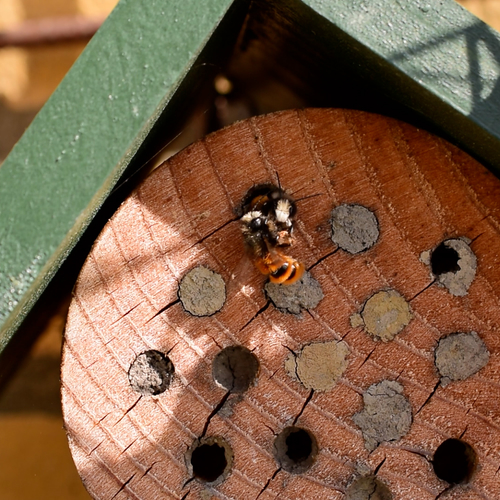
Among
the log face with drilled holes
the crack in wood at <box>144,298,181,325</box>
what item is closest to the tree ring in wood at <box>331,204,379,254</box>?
the log face with drilled holes

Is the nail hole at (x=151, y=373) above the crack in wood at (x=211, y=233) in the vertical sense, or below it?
below

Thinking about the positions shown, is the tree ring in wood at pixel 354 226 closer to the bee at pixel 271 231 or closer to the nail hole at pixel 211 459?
the bee at pixel 271 231

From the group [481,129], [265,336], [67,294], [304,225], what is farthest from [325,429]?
[67,294]

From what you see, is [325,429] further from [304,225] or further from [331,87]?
[331,87]

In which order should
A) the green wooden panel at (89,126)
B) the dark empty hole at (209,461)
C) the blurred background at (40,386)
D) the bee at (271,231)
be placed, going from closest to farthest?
the green wooden panel at (89,126) → the bee at (271,231) → the dark empty hole at (209,461) → the blurred background at (40,386)

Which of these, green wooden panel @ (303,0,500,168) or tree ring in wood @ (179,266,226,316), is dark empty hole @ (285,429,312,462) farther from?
green wooden panel @ (303,0,500,168)

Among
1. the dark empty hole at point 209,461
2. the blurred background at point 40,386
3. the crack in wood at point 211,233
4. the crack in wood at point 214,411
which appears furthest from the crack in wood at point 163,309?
the blurred background at point 40,386
